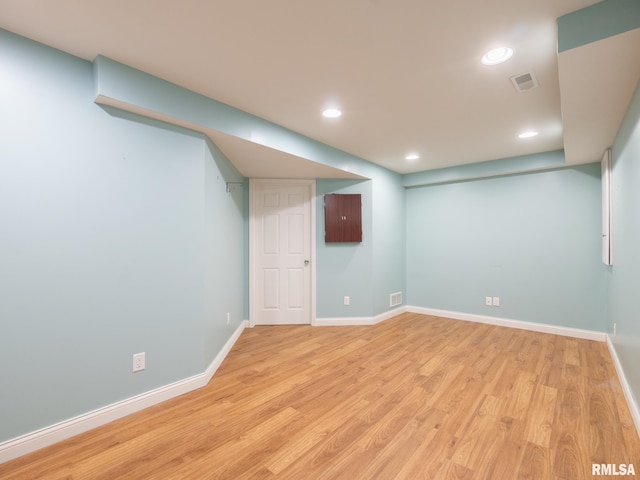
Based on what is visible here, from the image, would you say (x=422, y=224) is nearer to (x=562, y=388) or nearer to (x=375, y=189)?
(x=375, y=189)

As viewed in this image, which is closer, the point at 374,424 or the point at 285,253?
the point at 374,424

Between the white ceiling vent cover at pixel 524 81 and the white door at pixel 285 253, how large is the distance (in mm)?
2619

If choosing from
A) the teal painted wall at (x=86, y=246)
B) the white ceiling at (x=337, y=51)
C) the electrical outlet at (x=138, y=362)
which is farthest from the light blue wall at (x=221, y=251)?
the electrical outlet at (x=138, y=362)

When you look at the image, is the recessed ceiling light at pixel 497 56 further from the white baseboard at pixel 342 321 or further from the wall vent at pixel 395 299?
the wall vent at pixel 395 299

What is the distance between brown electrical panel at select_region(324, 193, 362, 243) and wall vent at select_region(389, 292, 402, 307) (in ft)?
4.02

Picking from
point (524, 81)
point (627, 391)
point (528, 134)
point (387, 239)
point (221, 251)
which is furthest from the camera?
point (387, 239)

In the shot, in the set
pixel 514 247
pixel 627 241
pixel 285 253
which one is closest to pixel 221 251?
pixel 285 253

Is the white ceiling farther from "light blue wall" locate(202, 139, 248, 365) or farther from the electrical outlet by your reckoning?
the electrical outlet

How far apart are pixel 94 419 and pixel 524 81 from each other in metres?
3.73

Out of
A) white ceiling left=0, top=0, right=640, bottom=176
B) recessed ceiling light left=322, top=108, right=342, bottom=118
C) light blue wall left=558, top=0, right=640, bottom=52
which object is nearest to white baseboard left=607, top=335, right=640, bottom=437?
white ceiling left=0, top=0, right=640, bottom=176

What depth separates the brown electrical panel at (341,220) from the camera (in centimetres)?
411

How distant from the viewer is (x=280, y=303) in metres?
4.21

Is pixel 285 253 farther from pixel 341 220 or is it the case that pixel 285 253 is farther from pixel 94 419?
pixel 94 419

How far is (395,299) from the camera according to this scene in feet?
15.5
